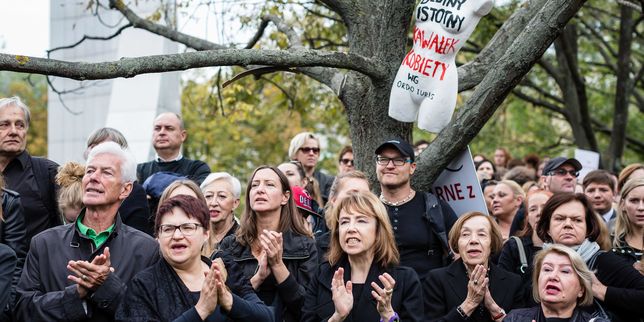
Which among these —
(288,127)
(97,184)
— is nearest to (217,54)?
(97,184)

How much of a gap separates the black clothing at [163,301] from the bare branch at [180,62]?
129 cm

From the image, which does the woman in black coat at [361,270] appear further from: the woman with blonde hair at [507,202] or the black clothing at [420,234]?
the woman with blonde hair at [507,202]

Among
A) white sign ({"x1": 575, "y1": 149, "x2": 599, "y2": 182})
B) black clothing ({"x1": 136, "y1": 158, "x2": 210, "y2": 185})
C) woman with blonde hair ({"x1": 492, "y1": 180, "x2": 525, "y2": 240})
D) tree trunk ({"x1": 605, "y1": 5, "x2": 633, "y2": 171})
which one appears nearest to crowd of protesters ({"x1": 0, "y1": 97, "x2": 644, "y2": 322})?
black clothing ({"x1": 136, "y1": 158, "x2": 210, "y2": 185})

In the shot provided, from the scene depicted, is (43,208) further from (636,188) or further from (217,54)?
(636,188)

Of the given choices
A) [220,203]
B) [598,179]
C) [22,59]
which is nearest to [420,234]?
[220,203]

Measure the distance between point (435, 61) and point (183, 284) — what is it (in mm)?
2845

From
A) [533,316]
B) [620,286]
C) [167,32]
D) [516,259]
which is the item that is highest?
[167,32]

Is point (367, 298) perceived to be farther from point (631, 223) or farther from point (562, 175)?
point (562, 175)

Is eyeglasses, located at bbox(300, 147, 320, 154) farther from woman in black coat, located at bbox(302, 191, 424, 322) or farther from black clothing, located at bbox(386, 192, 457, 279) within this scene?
woman in black coat, located at bbox(302, 191, 424, 322)

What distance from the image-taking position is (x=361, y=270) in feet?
21.7

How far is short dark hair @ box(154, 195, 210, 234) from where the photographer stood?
575 cm

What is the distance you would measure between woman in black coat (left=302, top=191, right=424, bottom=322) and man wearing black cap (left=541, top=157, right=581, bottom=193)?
3.15m

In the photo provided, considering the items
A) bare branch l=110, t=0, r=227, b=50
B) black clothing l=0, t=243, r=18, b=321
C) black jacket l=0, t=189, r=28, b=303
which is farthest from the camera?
bare branch l=110, t=0, r=227, b=50

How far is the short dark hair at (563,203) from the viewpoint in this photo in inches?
290
